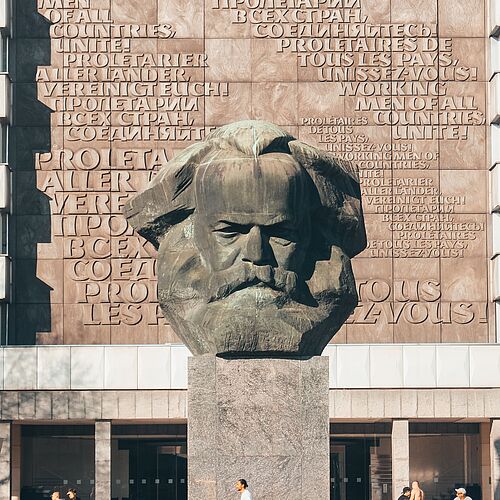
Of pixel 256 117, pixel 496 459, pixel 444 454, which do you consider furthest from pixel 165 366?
pixel 444 454

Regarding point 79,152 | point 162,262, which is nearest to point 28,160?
point 79,152

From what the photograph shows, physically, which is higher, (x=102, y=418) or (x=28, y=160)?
(x=28, y=160)

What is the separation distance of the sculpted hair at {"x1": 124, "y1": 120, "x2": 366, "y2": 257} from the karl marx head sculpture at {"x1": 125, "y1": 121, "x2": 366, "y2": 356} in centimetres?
1

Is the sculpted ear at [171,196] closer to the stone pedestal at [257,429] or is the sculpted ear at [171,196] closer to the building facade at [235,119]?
the stone pedestal at [257,429]

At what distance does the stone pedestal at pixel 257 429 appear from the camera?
20.0 meters

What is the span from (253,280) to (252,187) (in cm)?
113

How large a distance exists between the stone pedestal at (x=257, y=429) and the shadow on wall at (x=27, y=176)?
26533 mm

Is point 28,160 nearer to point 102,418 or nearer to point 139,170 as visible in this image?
point 139,170

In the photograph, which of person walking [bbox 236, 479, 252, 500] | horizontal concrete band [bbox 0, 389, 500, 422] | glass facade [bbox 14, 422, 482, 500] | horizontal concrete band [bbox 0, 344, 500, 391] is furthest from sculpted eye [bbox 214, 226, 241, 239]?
glass facade [bbox 14, 422, 482, 500]

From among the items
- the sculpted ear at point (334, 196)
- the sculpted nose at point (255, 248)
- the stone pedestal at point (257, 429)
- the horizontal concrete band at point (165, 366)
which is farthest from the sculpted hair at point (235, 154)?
the horizontal concrete band at point (165, 366)

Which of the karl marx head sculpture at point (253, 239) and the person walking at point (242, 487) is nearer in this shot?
the person walking at point (242, 487)

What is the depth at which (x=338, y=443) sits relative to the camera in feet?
162

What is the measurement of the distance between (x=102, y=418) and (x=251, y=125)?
2579 cm

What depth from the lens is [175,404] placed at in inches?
1780
